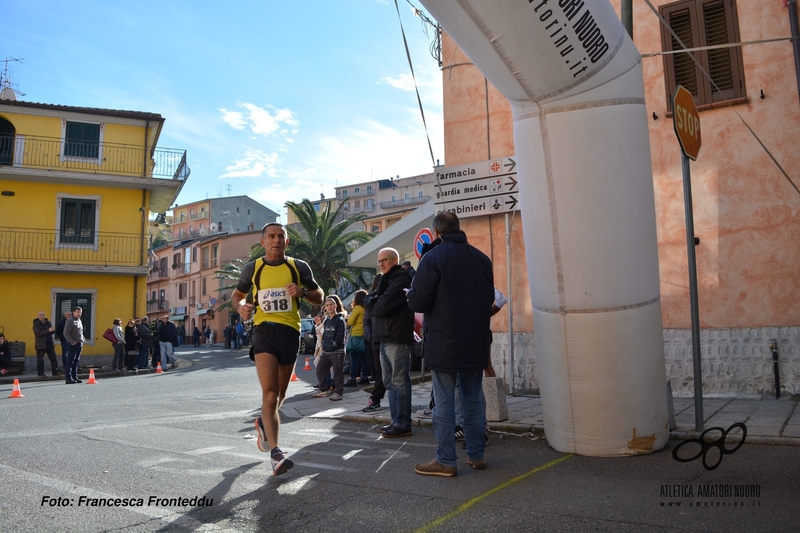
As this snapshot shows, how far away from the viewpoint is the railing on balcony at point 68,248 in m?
26.3

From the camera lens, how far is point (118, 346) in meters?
22.6

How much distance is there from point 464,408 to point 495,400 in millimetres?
2003

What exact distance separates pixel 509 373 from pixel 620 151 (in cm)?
531

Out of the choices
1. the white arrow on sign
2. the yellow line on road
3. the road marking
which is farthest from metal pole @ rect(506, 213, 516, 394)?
the road marking

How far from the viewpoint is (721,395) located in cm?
830

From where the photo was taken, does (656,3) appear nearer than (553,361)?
No

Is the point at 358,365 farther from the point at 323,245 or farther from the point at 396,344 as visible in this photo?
the point at 323,245

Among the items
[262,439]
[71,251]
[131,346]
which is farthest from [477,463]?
[71,251]

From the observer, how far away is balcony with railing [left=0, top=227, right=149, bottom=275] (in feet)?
86.2

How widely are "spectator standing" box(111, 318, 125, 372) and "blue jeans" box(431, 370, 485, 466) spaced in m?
19.9

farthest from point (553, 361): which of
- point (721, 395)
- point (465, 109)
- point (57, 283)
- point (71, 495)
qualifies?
point (57, 283)

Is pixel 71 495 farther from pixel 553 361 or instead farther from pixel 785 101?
pixel 785 101

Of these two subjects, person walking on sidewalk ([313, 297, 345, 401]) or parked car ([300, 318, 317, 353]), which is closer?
person walking on sidewalk ([313, 297, 345, 401])

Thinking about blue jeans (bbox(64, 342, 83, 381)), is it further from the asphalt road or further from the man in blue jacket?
the man in blue jacket
